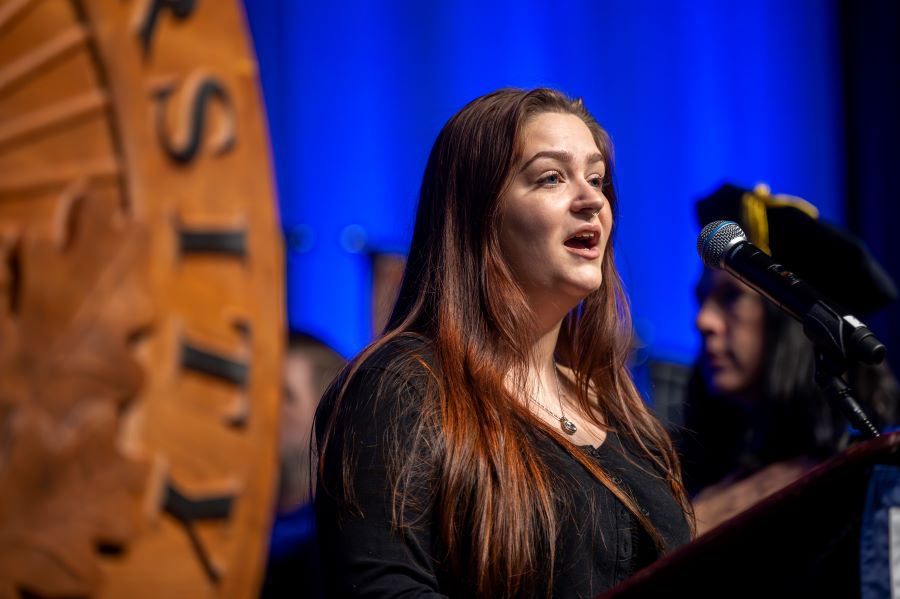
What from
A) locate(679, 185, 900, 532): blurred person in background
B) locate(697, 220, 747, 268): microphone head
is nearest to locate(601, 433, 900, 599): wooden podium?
locate(697, 220, 747, 268): microphone head

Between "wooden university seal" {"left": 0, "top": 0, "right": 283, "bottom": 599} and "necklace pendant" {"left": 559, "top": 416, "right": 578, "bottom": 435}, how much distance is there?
540 mm

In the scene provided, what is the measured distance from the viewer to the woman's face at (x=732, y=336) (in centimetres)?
286

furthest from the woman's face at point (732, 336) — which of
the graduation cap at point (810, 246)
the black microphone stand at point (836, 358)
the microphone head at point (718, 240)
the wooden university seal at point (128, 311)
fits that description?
the wooden university seal at point (128, 311)

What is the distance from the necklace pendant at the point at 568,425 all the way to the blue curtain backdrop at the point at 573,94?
5.90 ft

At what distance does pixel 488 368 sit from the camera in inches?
65.6

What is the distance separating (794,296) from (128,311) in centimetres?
90

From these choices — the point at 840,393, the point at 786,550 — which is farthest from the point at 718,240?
the point at 786,550

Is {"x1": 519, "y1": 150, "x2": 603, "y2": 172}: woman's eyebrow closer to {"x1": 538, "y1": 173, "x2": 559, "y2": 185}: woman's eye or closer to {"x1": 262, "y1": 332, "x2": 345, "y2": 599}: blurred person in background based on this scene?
{"x1": 538, "y1": 173, "x2": 559, "y2": 185}: woman's eye

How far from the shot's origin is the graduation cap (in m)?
2.56

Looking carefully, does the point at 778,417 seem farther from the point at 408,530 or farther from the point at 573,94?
the point at 573,94

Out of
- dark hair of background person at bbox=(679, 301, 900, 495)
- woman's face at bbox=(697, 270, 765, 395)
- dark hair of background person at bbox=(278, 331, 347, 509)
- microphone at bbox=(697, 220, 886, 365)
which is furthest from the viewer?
dark hair of background person at bbox=(278, 331, 347, 509)

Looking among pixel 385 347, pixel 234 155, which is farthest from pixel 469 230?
pixel 234 155

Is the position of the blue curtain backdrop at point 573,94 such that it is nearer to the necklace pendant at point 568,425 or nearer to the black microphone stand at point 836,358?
the necklace pendant at point 568,425

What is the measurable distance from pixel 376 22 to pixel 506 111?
213 centimetres
